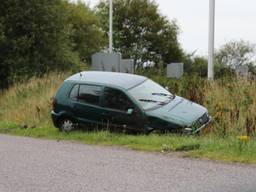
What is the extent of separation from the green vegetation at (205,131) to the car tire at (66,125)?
208 millimetres

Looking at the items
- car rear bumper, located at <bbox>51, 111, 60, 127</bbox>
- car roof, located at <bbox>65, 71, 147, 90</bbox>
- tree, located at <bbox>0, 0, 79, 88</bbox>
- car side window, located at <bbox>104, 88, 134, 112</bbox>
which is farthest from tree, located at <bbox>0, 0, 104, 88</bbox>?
car side window, located at <bbox>104, 88, 134, 112</bbox>

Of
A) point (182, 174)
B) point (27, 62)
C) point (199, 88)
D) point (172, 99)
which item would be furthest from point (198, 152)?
point (27, 62)

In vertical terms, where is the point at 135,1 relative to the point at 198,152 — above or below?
above

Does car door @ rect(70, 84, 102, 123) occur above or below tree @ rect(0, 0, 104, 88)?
below

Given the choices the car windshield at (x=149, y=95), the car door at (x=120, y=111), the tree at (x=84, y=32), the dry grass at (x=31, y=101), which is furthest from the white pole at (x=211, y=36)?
the tree at (x=84, y=32)

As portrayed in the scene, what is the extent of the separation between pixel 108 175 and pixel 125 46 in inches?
2129

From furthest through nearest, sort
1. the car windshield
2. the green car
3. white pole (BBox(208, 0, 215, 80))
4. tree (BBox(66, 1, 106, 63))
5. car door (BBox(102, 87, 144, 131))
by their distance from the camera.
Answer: tree (BBox(66, 1, 106, 63)) → white pole (BBox(208, 0, 215, 80)) → the car windshield → car door (BBox(102, 87, 144, 131)) → the green car

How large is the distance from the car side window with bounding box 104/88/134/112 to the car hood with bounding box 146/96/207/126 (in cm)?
68

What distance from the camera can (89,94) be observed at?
15.7m

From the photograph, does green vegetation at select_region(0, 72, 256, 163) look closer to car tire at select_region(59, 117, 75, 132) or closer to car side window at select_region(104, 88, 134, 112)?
car tire at select_region(59, 117, 75, 132)

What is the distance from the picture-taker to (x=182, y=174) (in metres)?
9.23

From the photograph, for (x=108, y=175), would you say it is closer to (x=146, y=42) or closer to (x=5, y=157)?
(x=5, y=157)

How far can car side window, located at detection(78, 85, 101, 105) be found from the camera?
50.7ft

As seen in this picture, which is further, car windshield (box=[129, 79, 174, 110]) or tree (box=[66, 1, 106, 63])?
tree (box=[66, 1, 106, 63])
